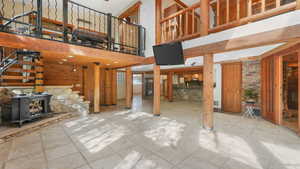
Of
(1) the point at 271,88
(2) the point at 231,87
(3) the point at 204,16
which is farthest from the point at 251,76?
(3) the point at 204,16

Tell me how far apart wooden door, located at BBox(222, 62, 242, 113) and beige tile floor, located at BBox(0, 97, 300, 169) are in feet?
5.86

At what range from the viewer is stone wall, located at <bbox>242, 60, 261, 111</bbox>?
4.62 meters

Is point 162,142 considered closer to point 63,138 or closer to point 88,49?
point 63,138

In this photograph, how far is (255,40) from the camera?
238 cm

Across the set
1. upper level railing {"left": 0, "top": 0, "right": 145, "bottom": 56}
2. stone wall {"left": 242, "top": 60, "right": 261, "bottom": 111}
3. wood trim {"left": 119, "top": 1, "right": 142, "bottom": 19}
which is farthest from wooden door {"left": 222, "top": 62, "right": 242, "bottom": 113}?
wood trim {"left": 119, "top": 1, "right": 142, "bottom": 19}

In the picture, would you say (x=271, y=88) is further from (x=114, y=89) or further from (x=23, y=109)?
(x=23, y=109)

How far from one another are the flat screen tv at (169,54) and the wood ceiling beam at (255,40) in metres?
0.40

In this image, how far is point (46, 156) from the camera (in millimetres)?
2041

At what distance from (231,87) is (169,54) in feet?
11.1

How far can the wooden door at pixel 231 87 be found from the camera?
504cm

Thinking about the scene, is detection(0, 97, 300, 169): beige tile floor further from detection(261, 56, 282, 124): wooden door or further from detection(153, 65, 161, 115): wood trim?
detection(153, 65, 161, 115): wood trim

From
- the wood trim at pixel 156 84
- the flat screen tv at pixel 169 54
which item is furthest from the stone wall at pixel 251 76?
the wood trim at pixel 156 84

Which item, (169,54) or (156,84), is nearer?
(169,54)

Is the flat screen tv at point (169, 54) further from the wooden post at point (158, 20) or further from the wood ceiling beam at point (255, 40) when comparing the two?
the wooden post at point (158, 20)
